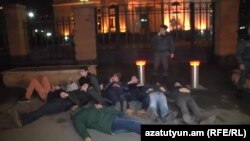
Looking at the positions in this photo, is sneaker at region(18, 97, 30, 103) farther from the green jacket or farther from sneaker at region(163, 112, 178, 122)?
sneaker at region(163, 112, 178, 122)

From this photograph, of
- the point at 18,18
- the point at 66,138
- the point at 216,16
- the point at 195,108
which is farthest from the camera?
the point at 18,18

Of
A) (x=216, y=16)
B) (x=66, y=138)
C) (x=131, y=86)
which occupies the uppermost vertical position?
(x=216, y=16)

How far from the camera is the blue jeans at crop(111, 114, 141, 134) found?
19.0 ft

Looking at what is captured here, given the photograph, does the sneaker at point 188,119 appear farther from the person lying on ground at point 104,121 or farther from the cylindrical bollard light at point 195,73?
the cylindrical bollard light at point 195,73

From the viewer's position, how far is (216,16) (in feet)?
44.0

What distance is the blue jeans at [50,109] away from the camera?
6872mm

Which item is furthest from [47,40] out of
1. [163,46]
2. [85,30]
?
[163,46]

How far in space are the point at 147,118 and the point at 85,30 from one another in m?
7.43

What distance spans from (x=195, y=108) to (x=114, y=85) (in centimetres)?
210

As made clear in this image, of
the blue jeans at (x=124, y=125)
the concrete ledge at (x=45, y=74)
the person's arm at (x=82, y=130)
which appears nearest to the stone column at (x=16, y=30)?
the concrete ledge at (x=45, y=74)

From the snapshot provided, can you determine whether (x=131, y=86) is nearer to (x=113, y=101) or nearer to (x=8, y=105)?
(x=113, y=101)

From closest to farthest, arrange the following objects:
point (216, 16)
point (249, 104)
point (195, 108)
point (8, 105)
→ point (195, 108)
point (249, 104)
point (8, 105)
point (216, 16)

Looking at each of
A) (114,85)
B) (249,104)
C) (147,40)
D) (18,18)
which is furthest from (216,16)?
(18,18)

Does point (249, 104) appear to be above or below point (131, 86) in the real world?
below
